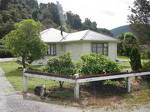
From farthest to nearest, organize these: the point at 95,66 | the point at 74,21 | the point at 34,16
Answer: the point at 74,21 → the point at 34,16 → the point at 95,66

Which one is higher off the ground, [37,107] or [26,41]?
[26,41]

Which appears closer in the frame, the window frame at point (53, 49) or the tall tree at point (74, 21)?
the window frame at point (53, 49)

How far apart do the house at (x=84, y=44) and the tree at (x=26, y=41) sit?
18.0 feet

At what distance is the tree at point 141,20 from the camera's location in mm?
19000

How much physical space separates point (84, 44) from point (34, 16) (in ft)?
210

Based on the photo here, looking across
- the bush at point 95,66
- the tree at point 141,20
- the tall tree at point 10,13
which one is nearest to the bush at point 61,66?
the bush at point 95,66

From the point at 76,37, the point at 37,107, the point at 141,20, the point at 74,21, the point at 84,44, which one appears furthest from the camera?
the point at 74,21

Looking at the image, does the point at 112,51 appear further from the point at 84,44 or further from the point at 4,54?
the point at 4,54

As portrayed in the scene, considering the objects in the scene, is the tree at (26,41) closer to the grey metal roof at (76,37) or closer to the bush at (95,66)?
the grey metal roof at (76,37)

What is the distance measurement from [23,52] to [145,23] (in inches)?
425

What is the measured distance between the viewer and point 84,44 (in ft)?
95.7

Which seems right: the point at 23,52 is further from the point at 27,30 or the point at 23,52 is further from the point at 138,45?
the point at 138,45

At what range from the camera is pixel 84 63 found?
15.4 metres

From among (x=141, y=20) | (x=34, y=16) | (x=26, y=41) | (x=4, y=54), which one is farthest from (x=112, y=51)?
(x=34, y=16)
